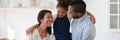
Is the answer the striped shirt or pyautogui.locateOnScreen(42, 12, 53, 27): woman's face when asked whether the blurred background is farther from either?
the striped shirt

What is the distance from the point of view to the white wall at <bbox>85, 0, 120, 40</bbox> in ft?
12.5

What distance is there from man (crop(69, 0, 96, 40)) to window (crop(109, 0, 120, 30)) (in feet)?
5.99

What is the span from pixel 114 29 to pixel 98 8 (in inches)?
18.9

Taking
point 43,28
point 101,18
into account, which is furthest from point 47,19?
point 101,18

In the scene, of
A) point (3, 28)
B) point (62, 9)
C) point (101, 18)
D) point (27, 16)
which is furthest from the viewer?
point (3, 28)

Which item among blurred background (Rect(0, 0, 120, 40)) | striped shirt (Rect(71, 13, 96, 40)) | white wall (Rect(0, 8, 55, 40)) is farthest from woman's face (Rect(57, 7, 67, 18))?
white wall (Rect(0, 8, 55, 40))

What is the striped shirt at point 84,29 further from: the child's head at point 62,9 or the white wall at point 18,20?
the white wall at point 18,20

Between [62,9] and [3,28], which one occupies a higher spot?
[62,9]

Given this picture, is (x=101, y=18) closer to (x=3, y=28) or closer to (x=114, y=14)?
(x=114, y=14)

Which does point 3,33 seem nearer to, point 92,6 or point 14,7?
point 14,7

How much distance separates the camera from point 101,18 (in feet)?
12.7

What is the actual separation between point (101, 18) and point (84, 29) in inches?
86.8

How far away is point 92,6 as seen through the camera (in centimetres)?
384

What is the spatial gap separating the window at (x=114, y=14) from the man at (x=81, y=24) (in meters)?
1.83
